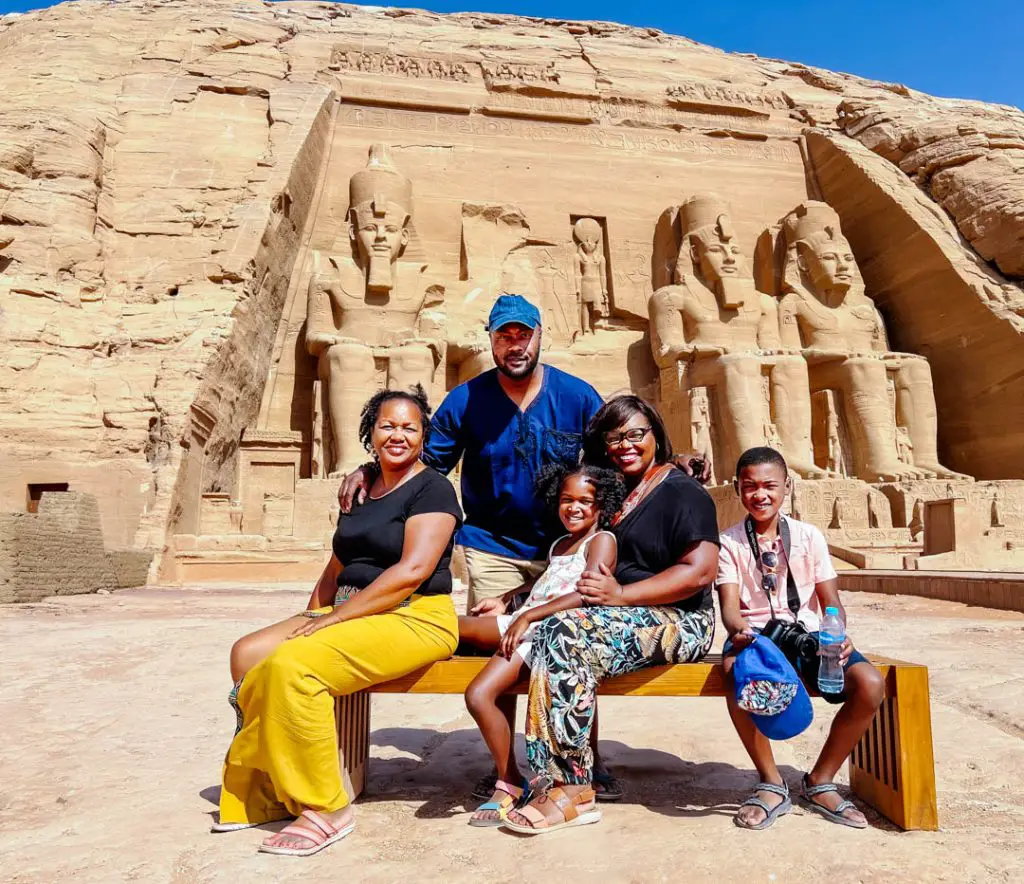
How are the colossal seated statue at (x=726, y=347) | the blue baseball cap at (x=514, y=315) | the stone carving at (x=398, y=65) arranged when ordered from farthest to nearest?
the stone carving at (x=398, y=65) → the colossal seated statue at (x=726, y=347) → the blue baseball cap at (x=514, y=315)

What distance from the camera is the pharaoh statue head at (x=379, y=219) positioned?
10469 millimetres

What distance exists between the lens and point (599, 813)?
1.92 meters

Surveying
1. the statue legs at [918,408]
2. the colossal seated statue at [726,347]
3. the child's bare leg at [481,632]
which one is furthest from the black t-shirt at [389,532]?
the statue legs at [918,408]

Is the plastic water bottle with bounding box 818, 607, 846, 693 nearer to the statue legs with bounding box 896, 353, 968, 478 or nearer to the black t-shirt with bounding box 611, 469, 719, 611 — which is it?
the black t-shirt with bounding box 611, 469, 719, 611

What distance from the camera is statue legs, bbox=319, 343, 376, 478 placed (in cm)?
952

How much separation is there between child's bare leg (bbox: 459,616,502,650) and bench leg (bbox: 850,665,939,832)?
0.90m

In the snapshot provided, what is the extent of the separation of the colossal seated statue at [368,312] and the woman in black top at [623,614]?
7188 millimetres

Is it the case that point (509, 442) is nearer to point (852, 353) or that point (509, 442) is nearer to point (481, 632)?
point (481, 632)

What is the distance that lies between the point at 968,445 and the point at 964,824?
9.98 m

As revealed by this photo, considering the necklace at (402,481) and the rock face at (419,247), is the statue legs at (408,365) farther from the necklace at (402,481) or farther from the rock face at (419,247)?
the necklace at (402,481)

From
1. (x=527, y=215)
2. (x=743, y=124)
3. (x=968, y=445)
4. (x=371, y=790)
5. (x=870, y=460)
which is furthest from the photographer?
(x=743, y=124)

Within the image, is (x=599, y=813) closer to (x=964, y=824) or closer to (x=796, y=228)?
(x=964, y=824)

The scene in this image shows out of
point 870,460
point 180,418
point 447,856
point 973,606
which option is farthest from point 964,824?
point 870,460

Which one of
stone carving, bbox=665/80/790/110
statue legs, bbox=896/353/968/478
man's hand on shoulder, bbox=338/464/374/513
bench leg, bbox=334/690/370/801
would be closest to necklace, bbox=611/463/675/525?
man's hand on shoulder, bbox=338/464/374/513
